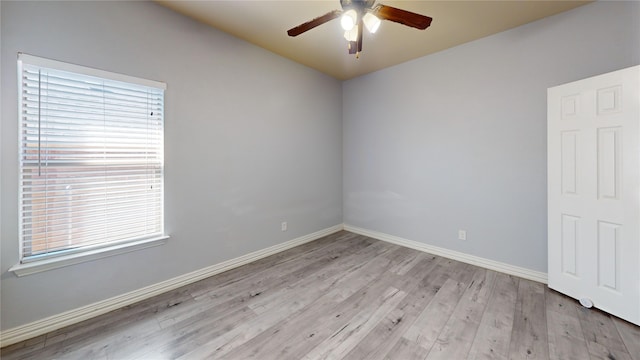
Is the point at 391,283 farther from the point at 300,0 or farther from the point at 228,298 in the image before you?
the point at 300,0

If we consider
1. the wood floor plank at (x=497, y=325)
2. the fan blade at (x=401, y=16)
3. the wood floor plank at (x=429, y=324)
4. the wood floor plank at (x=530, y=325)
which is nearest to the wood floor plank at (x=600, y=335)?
the wood floor plank at (x=530, y=325)

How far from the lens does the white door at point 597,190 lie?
1829mm

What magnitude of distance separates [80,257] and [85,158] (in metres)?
0.78

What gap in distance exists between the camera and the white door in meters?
1.83

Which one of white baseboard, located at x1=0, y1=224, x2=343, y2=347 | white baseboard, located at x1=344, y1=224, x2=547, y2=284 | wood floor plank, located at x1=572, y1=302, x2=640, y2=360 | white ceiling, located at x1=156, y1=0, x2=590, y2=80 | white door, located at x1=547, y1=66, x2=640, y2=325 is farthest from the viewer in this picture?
white baseboard, located at x1=344, y1=224, x2=547, y2=284

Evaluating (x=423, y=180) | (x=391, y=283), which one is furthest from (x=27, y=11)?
(x=423, y=180)

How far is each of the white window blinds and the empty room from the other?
13mm

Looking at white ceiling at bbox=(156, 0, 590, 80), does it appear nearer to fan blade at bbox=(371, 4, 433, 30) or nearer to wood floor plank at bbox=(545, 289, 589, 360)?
fan blade at bbox=(371, 4, 433, 30)

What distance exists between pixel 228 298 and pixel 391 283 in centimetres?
161

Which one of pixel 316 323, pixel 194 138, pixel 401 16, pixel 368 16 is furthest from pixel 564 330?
pixel 194 138

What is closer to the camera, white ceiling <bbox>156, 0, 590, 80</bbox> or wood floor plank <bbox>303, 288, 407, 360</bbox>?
wood floor plank <bbox>303, 288, 407, 360</bbox>

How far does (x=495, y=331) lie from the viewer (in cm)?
176

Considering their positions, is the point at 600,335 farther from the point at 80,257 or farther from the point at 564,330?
the point at 80,257

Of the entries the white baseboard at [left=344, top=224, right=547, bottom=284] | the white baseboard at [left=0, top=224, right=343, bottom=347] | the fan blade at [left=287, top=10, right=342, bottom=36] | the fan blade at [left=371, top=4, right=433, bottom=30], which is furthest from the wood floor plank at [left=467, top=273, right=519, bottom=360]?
the fan blade at [left=287, top=10, right=342, bottom=36]
